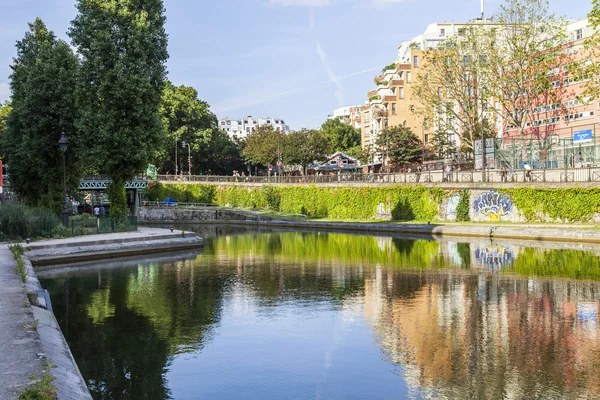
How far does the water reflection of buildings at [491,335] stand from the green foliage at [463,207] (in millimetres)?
30147

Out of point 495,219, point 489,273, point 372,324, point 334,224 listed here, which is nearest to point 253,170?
point 334,224

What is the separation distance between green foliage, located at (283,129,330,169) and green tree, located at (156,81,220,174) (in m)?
14.5

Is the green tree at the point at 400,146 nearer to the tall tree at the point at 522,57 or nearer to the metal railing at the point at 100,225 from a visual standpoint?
the tall tree at the point at 522,57

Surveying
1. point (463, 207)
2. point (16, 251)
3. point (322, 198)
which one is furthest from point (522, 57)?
point (16, 251)

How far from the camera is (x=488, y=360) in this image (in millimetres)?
12508

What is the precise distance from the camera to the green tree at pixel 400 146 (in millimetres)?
82500

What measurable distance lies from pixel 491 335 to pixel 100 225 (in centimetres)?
3006

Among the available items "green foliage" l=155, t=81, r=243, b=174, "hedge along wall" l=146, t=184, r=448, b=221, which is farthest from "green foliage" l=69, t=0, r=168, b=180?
"green foliage" l=155, t=81, r=243, b=174

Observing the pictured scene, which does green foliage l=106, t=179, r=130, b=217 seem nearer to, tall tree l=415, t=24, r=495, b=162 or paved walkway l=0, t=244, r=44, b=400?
paved walkway l=0, t=244, r=44, b=400

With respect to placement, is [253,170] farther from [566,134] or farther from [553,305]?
[553,305]

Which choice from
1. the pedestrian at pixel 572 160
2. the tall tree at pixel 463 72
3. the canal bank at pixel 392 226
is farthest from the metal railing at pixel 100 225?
the tall tree at pixel 463 72

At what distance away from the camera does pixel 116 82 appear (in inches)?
1593

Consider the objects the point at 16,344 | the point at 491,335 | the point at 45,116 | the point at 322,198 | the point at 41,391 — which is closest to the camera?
the point at 41,391

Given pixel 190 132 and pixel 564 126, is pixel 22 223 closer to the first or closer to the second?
pixel 564 126
